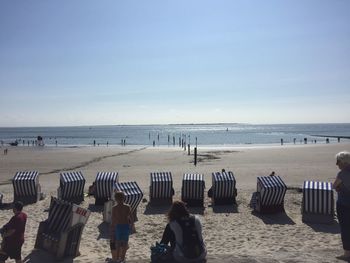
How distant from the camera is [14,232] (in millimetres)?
7586

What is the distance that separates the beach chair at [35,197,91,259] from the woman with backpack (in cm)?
275

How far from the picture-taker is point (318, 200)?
11766mm

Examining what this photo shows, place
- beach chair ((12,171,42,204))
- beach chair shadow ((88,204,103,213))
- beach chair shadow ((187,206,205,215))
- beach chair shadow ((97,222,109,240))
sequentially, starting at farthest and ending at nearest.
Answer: beach chair ((12,171,42,204)) → beach chair shadow ((88,204,103,213)) → beach chair shadow ((187,206,205,215)) → beach chair shadow ((97,222,109,240))

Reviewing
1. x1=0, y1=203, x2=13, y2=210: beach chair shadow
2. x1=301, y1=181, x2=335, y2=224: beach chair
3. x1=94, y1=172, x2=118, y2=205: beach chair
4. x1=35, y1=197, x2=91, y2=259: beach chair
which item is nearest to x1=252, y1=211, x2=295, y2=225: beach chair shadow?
x1=301, y1=181, x2=335, y2=224: beach chair

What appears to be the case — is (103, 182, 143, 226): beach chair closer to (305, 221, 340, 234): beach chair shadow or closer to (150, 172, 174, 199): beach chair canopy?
(150, 172, 174, 199): beach chair canopy

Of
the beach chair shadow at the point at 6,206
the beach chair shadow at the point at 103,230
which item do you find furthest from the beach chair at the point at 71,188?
the beach chair shadow at the point at 103,230

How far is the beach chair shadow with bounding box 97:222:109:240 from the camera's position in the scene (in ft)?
34.9

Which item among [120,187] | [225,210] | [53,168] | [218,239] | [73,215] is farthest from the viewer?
[53,168]

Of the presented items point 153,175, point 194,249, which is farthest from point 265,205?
point 194,249

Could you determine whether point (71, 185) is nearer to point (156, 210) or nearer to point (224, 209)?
point (156, 210)

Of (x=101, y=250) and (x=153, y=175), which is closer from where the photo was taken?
(x=101, y=250)

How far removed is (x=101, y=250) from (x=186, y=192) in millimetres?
5288

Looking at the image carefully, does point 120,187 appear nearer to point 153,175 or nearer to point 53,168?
point 153,175

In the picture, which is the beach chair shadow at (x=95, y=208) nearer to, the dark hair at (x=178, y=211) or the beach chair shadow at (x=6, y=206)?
the beach chair shadow at (x=6, y=206)
